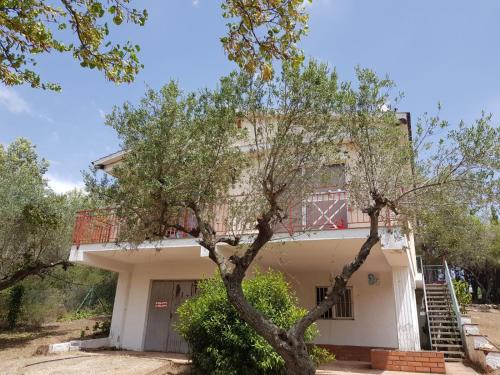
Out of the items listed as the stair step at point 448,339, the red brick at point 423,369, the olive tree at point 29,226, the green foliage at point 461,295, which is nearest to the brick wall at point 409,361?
the red brick at point 423,369

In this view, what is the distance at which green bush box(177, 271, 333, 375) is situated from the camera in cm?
814

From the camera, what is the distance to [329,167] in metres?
8.28

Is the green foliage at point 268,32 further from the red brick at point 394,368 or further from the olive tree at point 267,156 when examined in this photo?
the red brick at point 394,368

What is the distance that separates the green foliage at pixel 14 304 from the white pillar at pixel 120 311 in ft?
21.5

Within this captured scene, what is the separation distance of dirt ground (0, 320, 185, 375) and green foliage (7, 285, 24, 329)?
290 centimetres

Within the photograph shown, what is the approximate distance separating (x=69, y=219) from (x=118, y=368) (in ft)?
23.9

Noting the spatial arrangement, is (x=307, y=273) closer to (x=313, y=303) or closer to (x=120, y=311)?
(x=313, y=303)

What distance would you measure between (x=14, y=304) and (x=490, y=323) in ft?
72.5

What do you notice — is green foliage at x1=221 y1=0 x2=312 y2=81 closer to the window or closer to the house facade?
the house facade

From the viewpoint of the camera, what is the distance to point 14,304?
18375mm

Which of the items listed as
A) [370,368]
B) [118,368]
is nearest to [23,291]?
[118,368]

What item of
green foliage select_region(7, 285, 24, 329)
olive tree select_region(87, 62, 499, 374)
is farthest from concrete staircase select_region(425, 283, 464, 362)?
green foliage select_region(7, 285, 24, 329)

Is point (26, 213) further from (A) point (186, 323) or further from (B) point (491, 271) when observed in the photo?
(B) point (491, 271)

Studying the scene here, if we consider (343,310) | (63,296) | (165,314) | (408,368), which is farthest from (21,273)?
(408,368)
